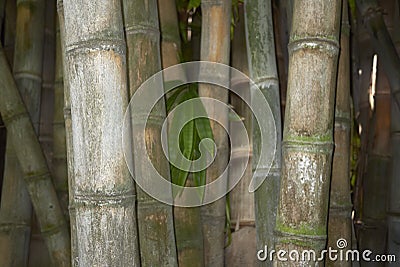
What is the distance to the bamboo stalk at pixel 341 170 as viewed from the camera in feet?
3.09

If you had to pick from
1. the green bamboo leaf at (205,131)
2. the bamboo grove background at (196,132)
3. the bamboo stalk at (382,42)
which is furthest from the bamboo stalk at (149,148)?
the bamboo stalk at (382,42)

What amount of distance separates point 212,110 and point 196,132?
6 centimetres

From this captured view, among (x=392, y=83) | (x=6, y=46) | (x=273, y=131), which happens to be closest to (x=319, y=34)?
(x=273, y=131)

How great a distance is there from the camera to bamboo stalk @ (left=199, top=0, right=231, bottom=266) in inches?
40.9

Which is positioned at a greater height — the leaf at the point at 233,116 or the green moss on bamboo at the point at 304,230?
the leaf at the point at 233,116

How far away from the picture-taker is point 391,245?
4.20 feet

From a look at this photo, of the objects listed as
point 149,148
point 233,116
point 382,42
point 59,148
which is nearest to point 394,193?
point 382,42

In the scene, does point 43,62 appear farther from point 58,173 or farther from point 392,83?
point 392,83

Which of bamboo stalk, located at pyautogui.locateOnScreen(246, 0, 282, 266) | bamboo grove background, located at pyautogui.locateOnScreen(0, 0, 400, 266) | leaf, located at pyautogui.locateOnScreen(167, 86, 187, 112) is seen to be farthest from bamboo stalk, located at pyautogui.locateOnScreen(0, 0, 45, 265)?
bamboo stalk, located at pyautogui.locateOnScreen(246, 0, 282, 266)

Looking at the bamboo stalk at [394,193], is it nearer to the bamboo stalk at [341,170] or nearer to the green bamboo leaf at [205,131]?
the bamboo stalk at [341,170]

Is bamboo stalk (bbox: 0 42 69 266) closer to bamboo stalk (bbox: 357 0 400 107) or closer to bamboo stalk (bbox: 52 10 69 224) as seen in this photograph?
bamboo stalk (bbox: 52 10 69 224)

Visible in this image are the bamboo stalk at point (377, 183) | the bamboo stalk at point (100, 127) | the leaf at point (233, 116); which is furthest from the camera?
the bamboo stalk at point (377, 183)

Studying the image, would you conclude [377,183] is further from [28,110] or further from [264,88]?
[28,110]

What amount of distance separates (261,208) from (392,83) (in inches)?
20.2
